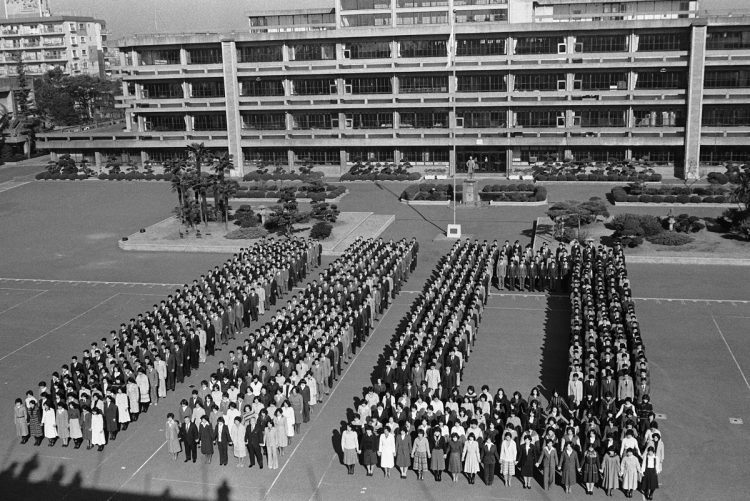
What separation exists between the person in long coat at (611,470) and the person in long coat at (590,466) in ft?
0.50

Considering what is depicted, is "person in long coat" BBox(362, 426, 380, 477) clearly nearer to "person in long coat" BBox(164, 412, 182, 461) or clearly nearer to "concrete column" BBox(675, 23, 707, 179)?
"person in long coat" BBox(164, 412, 182, 461)

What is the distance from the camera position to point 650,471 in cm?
1756

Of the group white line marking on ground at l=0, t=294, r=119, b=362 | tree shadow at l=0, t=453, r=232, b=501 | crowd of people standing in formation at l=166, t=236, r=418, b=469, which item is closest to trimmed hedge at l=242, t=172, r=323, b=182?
white line marking on ground at l=0, t=294, r=119, b=362

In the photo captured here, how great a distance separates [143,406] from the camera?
74.7 ft

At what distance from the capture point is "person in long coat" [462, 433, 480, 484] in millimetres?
18453

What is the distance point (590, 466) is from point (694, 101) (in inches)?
2056

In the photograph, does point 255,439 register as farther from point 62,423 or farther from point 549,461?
point 549,461

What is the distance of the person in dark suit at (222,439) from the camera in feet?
64.4

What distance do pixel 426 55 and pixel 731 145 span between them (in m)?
24.4

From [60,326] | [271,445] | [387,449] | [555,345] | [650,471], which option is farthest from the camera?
[60,326]

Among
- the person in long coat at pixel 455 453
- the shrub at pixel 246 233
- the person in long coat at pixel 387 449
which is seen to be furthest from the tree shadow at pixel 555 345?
A: the shrub at pixel 246 233

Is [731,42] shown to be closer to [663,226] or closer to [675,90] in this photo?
[675,90]

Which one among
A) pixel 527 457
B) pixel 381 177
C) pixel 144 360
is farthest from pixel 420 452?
pixel 381 177

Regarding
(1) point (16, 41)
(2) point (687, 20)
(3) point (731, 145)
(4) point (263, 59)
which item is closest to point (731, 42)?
(2) point (687, 20)
